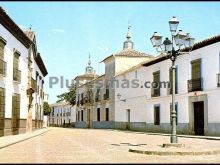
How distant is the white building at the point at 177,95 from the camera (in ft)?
74.0

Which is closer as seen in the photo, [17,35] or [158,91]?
[17,35]

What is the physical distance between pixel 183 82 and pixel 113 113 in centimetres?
1692

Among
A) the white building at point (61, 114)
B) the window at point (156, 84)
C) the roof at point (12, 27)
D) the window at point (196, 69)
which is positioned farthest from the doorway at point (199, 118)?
the white building at point (61, 114)

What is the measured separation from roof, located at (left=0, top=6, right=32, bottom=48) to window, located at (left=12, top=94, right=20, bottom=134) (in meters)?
3.36

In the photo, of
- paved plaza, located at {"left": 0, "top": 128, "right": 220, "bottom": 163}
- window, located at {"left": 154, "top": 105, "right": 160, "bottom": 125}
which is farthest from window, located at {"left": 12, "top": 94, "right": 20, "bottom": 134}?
window, located at {"left": 154, "top": 105, "right": 160, "bottom": 125}

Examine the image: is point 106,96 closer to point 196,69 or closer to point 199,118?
point 199,118

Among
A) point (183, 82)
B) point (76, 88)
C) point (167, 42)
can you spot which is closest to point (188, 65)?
point (183, 82)

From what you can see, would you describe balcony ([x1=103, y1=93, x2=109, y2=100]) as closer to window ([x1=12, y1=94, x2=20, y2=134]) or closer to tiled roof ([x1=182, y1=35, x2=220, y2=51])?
tiled roof ([x1=182, y1=35, x2=220, y2=51])

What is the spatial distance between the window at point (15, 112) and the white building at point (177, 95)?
416 inches

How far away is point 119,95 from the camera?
131 ft

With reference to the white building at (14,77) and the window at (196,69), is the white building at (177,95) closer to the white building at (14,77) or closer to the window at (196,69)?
the window at (196,69)

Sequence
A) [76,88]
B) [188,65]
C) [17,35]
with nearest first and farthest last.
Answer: [17,35]
[188,65]
[76,88]

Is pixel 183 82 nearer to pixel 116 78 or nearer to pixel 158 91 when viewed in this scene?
pixel 158 91

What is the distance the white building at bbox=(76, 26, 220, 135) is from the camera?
22556 millimetres
